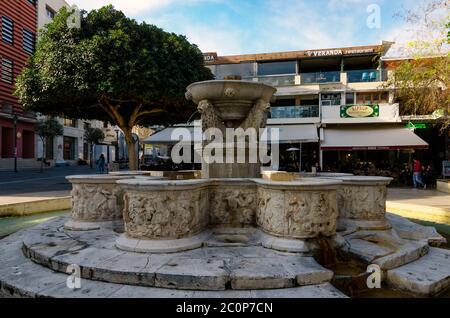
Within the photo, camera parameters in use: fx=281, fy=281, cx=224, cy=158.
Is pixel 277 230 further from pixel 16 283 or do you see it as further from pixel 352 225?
pixel 16 283

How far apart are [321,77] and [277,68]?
3657mm

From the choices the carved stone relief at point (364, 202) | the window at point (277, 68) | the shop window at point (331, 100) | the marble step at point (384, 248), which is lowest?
the marble step at point (384, 248)

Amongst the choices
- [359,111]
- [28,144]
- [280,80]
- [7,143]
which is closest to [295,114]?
[280,80]

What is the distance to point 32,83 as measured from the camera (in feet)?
42.6

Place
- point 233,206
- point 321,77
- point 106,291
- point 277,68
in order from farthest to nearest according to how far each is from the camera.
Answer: point 277,68, point 321,77, point 233,206, point 106,291

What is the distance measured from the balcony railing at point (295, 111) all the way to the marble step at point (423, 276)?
59.3ft

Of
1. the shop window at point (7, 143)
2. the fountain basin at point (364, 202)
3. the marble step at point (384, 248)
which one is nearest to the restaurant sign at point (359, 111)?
the fountain basin at point (364, 202)

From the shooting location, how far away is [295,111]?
70.2ft

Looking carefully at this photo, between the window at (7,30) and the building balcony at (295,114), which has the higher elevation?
the window at (7,30)

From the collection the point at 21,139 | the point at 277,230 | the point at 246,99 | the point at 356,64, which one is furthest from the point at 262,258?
the point at 21,139

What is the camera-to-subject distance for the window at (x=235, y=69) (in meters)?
23.5

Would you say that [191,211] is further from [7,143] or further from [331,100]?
[7,143]

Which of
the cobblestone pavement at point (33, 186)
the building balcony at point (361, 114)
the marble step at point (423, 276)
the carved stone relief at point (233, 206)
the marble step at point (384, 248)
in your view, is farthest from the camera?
the building balcony at point (361, 114)

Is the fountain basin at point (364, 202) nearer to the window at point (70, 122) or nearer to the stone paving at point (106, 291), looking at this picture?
the stone paving at point (106, 291)
